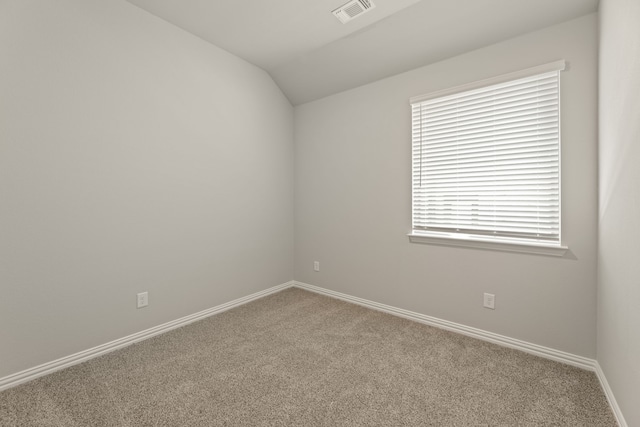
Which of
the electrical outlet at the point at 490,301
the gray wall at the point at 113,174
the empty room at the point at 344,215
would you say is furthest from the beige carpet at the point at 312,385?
the gray wall at the point at 113,174

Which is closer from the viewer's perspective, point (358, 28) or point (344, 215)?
point (358, 28)

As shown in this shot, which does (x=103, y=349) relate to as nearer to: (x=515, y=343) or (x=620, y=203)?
(x=515, y=343)

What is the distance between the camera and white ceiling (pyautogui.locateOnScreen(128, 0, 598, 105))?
2.06m

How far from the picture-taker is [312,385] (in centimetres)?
176

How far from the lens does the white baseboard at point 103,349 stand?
178cm

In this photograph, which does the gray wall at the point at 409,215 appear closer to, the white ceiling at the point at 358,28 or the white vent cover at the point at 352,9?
the white ceiling at the point at 358,28

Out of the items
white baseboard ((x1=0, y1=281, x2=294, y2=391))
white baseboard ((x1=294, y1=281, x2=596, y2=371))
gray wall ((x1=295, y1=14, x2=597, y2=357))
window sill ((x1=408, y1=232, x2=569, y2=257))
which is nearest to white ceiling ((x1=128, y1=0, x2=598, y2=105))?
gray wall ((x1=295, y1=14, x2=597, y2=357))

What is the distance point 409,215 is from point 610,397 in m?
1.71

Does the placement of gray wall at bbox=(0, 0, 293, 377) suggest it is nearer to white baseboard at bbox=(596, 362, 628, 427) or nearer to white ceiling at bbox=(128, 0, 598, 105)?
white ceiling at bbox=(128, 0, 598, 105)

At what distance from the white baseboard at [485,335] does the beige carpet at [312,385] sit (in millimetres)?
66

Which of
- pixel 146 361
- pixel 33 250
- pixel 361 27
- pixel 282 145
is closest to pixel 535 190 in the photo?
pixel 361 27

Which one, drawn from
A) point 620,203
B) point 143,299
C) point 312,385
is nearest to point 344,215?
point 312,385

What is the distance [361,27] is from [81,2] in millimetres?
2059

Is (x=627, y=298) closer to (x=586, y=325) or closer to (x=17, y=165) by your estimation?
(x=586, y=325)
